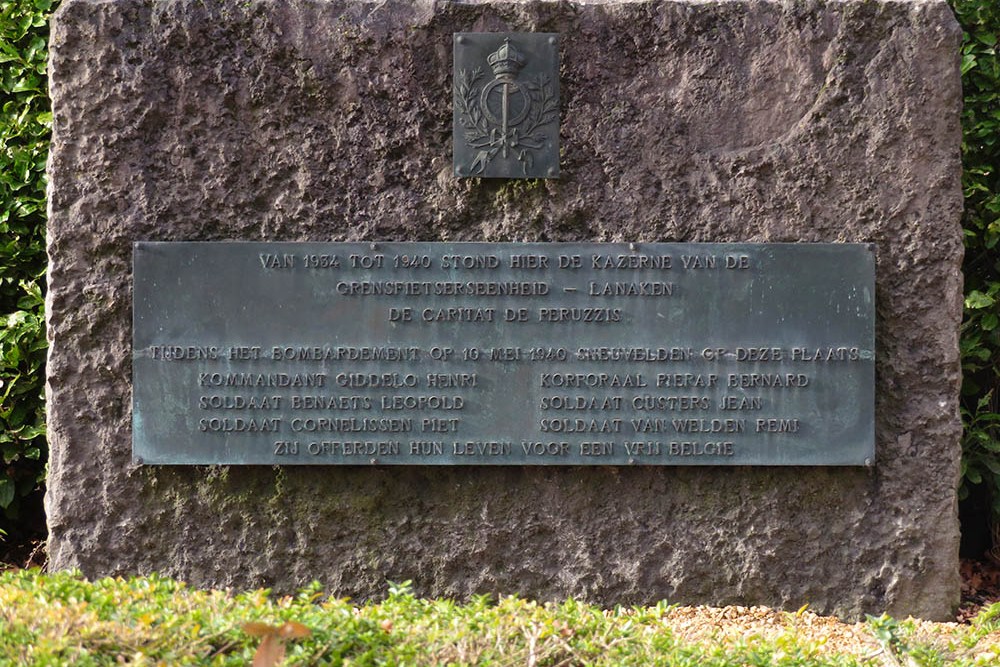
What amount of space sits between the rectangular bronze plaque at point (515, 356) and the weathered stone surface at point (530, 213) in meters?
0.12

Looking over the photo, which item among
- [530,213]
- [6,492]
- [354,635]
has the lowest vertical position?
[354,635]

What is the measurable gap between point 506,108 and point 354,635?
7.19 feet

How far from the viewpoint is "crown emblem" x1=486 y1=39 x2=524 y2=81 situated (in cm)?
412

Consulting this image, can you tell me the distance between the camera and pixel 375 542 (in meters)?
4.22

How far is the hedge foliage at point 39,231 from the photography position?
5125mm

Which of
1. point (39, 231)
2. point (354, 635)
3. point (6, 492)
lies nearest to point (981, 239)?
point (354, 635)

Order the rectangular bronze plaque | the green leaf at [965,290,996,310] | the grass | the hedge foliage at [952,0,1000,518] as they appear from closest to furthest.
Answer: the grass, the rectangular bronze plaque, the green leaf at [965,290,996,310], the hedge foliage at [952,0,1000,518]

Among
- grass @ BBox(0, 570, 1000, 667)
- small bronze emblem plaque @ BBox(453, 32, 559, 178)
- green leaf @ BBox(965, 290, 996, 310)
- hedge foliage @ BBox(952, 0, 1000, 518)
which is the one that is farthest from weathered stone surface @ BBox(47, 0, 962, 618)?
hedge foliage @ BBox(952, 0, 1000, 518)

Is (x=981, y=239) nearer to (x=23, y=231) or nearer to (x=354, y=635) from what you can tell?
(x=354, y=635)

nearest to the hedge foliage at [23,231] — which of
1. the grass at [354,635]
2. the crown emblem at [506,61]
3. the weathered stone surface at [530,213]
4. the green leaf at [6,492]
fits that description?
the green leaf at [6,492]

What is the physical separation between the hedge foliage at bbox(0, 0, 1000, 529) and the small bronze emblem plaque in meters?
2.30

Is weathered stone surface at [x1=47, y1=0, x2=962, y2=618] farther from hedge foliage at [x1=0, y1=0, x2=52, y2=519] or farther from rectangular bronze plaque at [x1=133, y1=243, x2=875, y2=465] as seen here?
hedge foliage at [x1=0, y1=0, x2=52, y2=519]

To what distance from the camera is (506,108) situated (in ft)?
13.7

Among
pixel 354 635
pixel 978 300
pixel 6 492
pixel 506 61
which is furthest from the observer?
pixel 6 492
